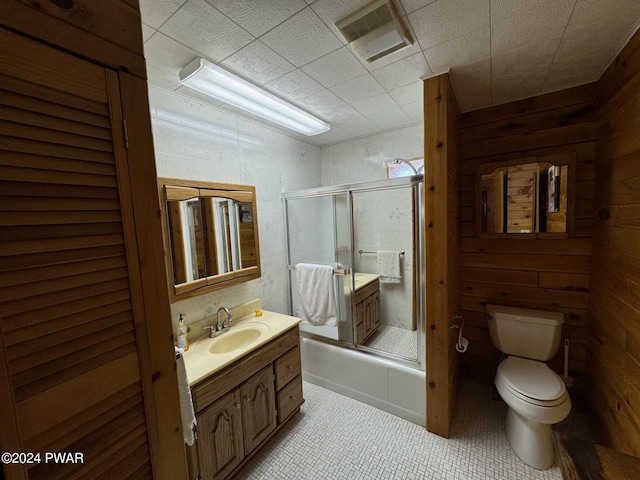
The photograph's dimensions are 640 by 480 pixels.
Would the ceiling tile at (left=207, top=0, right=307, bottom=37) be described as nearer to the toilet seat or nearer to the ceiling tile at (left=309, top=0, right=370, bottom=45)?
the ceiling tile at (left=309, top=0, right=370, bottom=45)

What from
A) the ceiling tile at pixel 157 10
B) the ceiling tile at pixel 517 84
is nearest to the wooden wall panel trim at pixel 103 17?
A: the ceiling tile at pixel 157 10

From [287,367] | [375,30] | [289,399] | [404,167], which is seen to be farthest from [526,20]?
[289,399]

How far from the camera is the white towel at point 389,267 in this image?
2633mm

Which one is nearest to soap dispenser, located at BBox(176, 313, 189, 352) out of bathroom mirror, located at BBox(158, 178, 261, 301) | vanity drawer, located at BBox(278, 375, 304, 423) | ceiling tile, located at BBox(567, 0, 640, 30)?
bathroom mirror, located at BBox(158, 178, 261, 301)

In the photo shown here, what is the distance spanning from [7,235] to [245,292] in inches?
67.3

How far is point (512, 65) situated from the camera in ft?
4.97

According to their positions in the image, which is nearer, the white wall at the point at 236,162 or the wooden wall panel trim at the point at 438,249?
the wooden wall panel trim at the point at 438,249

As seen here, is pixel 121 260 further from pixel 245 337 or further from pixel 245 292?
pixel 245 292

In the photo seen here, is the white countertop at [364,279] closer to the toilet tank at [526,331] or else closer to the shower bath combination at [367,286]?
the shower bath combination at [367,286]

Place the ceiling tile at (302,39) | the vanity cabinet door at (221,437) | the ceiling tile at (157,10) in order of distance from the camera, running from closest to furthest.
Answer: the ceiling tile at (157,10) → the ceiling tile at (302,39) → the vanity cabinet door at (221,437)

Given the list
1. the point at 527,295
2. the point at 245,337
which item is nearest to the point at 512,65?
the point at 527,295

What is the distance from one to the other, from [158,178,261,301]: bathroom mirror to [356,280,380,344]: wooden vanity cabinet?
40.5 inches

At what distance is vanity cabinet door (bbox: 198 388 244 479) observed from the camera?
135cm

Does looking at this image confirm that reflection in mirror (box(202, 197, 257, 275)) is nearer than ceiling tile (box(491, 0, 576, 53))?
No
